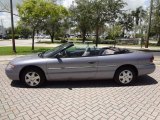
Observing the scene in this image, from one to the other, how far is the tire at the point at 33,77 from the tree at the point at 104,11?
18372 millimetres

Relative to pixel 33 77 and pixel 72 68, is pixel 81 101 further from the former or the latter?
pixel 33 77

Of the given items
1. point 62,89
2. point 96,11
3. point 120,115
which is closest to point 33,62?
point 62,89

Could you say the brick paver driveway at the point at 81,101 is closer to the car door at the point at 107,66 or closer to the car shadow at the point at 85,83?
the car shadow at the point at 85,83

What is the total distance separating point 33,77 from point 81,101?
6.51 feet

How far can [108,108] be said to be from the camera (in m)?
4.81

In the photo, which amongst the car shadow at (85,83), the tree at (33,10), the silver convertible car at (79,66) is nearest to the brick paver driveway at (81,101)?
the car shadow at (85,83)

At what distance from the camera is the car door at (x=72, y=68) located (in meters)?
6.46

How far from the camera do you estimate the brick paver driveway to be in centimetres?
443

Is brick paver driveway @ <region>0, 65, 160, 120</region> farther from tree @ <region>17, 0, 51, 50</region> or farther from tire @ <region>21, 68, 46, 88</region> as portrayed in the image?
tree @ <region>17, 0, 51, 50</region>

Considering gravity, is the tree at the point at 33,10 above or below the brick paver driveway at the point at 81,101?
above

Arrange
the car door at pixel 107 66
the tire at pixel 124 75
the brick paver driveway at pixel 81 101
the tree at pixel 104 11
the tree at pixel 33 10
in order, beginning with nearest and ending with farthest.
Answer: the brick paver driveway at pixel 81 101 < the car door at pixel 107 66 < the tire at pixel 124 75 < the tree at pixel 33 10 < the tree at pixel 104 11

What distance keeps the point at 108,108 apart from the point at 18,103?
2.17 meters

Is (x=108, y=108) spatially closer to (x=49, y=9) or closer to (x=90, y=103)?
(x=90, y=103)

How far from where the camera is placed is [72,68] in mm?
6523
